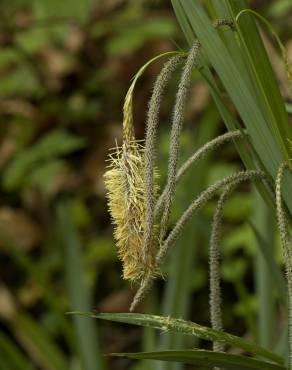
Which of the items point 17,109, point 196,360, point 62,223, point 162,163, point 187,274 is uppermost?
point 17,109

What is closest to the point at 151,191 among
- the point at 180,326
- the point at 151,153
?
the point at 151,153

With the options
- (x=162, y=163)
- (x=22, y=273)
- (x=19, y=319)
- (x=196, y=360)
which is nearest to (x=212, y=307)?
(x=196, y=360)

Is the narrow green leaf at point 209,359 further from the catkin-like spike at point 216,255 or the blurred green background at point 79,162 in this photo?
the blurred green background at point 79,162

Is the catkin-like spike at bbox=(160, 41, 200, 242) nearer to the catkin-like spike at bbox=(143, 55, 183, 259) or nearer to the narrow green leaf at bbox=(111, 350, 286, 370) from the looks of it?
the catkin-like spike at bbox=(143, 55, 183, 259)

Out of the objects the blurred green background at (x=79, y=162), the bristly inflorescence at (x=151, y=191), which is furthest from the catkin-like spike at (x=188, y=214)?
the blurred green background at (x=79, y=162)

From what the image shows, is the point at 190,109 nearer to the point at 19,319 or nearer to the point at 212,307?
the point at 19,319
